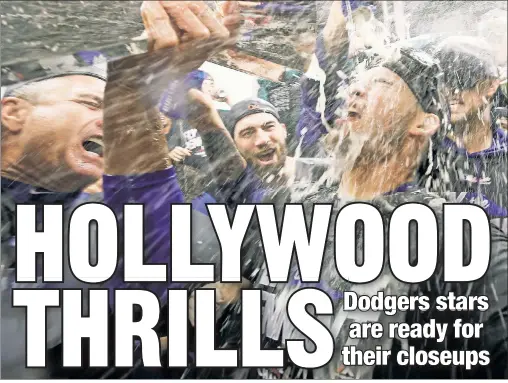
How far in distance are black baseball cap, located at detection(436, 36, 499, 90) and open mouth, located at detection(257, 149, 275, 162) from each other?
538 mm

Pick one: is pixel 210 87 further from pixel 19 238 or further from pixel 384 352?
pixel 384 352

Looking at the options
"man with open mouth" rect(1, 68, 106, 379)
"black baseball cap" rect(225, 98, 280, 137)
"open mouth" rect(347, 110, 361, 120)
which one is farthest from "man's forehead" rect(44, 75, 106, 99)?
"open mouth" rect(347, 110, 361, 120)

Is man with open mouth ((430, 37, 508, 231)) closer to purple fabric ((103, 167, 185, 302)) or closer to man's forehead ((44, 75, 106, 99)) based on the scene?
purple fabric ((103, 167, 185, 302))

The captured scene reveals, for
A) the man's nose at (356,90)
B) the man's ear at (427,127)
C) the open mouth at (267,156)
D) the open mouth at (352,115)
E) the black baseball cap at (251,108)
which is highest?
the man's nose at (356,90)

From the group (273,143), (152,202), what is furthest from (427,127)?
(152,202)

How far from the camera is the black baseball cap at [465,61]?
1.57m

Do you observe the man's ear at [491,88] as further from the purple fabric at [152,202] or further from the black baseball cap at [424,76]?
the purple fabric at [152,202]

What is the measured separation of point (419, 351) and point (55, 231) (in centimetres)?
110

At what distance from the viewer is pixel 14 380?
1.58 m

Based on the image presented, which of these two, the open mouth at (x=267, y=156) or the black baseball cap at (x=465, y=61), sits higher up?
the black baseball cap at (x=465, y=61)

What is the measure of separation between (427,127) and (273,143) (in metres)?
0.44

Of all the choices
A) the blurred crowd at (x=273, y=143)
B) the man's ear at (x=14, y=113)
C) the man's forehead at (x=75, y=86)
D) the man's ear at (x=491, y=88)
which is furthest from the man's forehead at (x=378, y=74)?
the man's ear at (x=14, y=113)

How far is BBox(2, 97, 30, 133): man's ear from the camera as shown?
61.0 inches

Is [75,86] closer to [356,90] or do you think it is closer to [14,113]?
[14,113]
